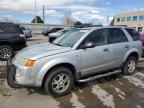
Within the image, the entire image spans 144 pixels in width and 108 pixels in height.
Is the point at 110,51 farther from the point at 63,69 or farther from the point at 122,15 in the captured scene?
the point at 122,15

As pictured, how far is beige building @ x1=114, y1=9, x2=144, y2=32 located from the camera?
223 ft

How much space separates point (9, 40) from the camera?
395 inches

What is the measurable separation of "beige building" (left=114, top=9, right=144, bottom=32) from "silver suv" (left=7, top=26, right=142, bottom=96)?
5897 centimetres

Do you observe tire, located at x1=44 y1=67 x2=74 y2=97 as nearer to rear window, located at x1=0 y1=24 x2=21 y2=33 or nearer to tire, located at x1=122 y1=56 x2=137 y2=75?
tire, located at x1=122 y1=56 x2=137 y2=75

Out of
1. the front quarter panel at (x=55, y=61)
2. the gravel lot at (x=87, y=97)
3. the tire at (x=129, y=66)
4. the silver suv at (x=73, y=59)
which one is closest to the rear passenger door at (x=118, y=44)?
the silver suv at (x=73, y=59)

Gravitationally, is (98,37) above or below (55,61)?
above

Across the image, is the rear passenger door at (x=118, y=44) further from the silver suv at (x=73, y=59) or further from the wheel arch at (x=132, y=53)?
the wheel arch at (x=132, y=53)

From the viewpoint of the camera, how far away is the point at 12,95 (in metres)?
5.62

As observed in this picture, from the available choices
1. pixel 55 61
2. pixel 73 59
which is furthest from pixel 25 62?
pixel 73 59

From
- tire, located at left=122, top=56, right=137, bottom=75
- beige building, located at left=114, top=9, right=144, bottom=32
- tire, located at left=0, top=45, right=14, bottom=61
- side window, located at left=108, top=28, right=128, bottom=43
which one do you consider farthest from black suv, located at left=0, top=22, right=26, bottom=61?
beige building, located at left=114, top=9, right=144, bottom=32

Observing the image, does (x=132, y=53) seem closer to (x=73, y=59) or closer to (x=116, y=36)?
(x=116, y=36)

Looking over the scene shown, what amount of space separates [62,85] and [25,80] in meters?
0.96

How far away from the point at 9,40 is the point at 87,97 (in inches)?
226

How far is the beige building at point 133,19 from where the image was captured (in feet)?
223
